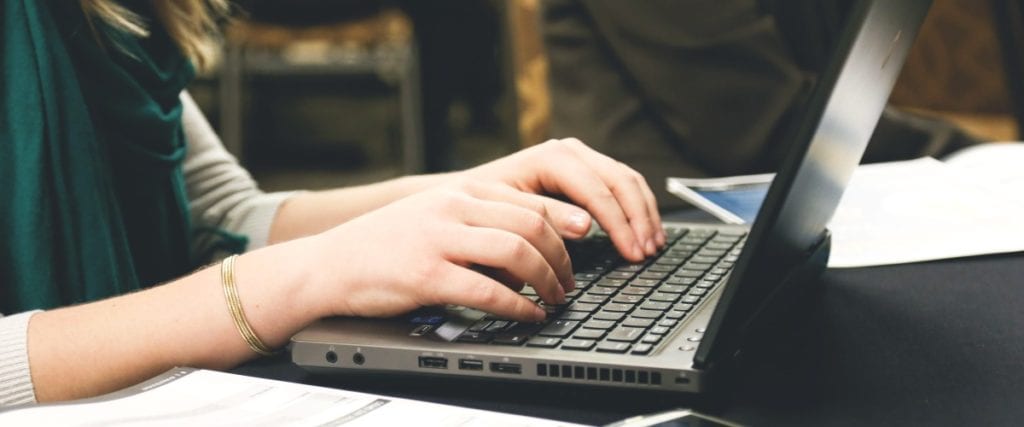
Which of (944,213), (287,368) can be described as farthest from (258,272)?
(944,213)

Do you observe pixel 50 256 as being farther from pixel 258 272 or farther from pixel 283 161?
pixel 283 161

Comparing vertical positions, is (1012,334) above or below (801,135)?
below

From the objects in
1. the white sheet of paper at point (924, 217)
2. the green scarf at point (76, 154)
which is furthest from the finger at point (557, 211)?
the green scarf at point (76, 154)

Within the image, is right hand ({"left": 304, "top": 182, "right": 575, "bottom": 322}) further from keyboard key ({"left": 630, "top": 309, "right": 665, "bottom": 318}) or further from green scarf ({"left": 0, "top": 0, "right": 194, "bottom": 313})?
green scarf ({"left": 0, "top": 0, "right": 194, "bottom": 313})

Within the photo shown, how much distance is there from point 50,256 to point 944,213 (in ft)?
2.37

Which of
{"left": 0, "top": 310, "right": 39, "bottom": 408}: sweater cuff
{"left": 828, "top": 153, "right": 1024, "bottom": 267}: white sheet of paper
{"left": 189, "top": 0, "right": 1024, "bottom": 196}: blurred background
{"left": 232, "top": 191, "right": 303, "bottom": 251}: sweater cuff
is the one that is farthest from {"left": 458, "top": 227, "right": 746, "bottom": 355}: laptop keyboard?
{"left": 189, "top": 0, "right": 1024, "bottom": 196}: blurred background

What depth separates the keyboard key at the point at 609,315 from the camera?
558 mm

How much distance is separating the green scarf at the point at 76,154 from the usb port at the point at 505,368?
0.46 m

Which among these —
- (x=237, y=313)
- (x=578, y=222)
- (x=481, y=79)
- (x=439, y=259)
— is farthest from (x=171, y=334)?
(x=481, y=79)

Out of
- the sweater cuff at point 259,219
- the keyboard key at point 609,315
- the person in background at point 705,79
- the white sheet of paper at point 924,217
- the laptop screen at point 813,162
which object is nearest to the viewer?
the laptop screen at point 813,162

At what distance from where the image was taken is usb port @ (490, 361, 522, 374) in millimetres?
504

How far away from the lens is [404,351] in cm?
52

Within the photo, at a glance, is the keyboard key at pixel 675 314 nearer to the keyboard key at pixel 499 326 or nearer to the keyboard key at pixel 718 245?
the keyboard key at pixel 499 326

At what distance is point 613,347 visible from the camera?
51 centimetres
